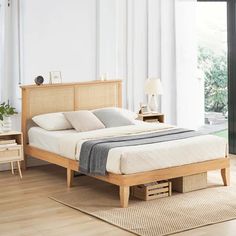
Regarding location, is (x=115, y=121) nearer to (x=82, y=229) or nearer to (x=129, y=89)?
(x=129, y=89)

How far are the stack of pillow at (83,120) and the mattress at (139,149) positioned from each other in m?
0.09

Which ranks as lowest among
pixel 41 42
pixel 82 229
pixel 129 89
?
pixel 82 229

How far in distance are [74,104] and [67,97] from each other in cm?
12

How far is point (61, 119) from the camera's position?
21.3 ft

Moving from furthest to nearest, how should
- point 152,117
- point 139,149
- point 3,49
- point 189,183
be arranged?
point 152,117 < point 3,49 < point 189,183 < point 139,149

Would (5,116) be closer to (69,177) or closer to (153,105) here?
(69,177)

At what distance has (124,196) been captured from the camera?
5062mm

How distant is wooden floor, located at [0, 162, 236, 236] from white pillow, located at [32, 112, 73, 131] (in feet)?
2.01

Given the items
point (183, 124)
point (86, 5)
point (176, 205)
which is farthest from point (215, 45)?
point (176, 205)

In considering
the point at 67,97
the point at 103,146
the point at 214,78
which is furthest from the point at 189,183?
the point at 214,78

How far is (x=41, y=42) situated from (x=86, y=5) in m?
0.80

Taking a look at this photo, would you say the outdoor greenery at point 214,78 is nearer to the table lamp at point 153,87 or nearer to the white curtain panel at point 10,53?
the table lamp at point 153,87

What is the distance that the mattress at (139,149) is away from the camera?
5098 mm

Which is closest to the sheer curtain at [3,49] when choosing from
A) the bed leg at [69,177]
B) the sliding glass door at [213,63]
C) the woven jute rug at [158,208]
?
the bed leg at [69,177]
